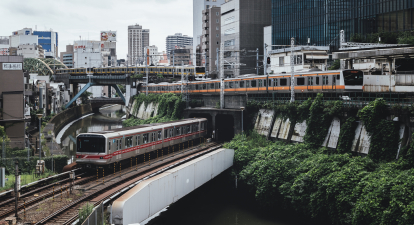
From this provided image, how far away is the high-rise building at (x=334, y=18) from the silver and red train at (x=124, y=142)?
2832 cm

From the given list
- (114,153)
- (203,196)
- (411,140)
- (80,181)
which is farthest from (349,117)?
(80,181)

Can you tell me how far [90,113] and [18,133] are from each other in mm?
76630

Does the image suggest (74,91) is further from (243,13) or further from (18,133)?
(18,133)

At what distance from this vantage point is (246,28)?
78938mm

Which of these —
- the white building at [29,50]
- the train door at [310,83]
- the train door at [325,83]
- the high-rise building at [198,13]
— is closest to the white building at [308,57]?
the train door at [310,83]

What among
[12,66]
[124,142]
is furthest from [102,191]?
[12,66]

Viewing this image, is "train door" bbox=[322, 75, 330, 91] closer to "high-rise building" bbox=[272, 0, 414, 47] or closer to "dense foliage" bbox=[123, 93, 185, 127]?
"high-rise building" bbox=[272, 0, 414, 47]

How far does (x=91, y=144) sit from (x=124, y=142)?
2806 millimetres

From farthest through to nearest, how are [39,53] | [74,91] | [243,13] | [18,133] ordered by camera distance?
1. [39,53]
2. [74,91]
3. [243,13]
4. [18,133]

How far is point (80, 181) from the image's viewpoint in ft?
78.4

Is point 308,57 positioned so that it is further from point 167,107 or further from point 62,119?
point 62,119

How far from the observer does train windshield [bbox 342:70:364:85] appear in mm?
31438

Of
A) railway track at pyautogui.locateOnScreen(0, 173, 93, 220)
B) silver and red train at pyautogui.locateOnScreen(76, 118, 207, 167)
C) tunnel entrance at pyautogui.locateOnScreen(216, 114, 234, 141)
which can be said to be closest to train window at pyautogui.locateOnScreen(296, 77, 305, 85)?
silver and red train at pyautogui.locateOnScreen(76, 118, 207, 167)

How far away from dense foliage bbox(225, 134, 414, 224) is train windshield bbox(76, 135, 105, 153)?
409 inches
